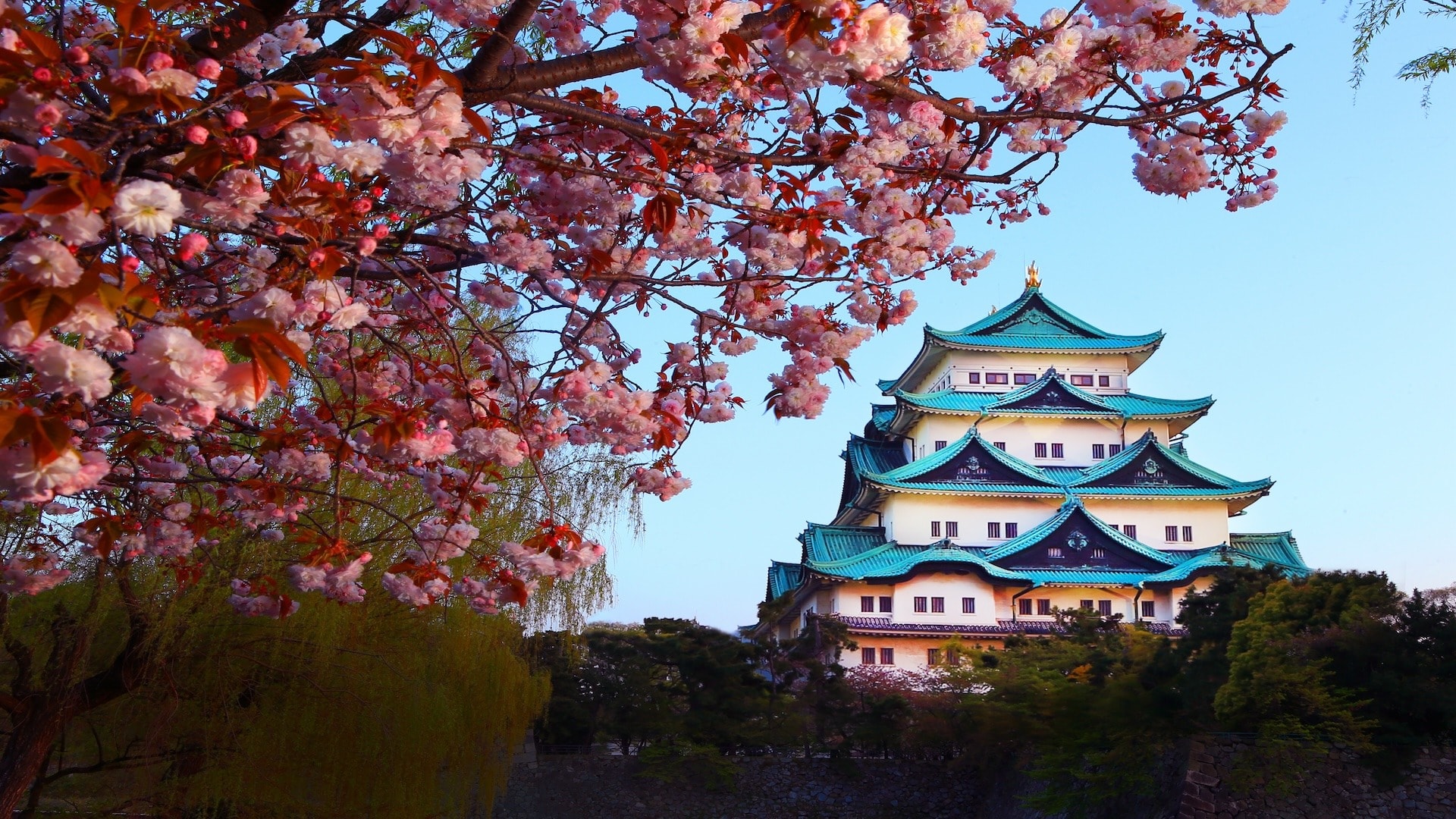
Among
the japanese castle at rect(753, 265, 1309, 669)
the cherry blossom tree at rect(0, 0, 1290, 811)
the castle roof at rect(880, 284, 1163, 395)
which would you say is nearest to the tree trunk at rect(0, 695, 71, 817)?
the cherry blossom tree at rect(0, 0, 1290, 811)

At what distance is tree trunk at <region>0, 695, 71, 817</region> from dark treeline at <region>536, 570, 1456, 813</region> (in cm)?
600

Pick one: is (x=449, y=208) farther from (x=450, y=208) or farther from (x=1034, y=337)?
(x=1034, y=337)

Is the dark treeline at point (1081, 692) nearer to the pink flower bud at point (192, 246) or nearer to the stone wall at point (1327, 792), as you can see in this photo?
the stone wall at point (1327, 792)

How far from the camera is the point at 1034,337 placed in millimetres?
27594

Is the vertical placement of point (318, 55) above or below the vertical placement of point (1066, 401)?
below

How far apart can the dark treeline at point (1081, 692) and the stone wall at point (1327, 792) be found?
0.60ft

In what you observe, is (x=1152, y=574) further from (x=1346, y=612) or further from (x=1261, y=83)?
(x=1261, y=83)

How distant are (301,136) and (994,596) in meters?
23.1

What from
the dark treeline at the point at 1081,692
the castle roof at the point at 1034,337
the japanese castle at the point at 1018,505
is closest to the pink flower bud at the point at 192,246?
the dark treeline at the point at 1081,692

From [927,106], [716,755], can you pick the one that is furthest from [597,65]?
[716,755]

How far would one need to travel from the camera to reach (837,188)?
361 cm

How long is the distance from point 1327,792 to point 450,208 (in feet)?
35.1

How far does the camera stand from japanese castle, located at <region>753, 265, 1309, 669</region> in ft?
77.8

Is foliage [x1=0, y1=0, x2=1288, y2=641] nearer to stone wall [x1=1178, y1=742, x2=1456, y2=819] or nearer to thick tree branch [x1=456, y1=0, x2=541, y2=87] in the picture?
thick tree branch [x1=456, y1=0, x2=541, y2=87]
